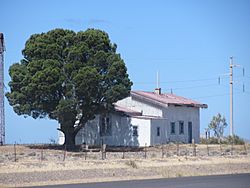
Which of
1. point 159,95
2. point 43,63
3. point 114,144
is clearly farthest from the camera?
point 159,95

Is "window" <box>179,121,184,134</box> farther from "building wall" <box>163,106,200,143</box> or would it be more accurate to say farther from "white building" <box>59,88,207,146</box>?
"building wall" <box>163,106,200,143</box>

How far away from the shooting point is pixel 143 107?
61.1m

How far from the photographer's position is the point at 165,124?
58844mm

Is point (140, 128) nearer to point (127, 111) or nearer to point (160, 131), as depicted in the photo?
point (160, 131)

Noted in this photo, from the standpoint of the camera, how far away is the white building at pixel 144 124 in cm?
5703

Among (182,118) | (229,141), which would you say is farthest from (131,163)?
(229,141)

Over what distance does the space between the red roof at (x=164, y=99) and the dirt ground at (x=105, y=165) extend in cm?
930

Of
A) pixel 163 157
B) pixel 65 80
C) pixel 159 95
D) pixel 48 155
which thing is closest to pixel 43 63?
pixel 65 80

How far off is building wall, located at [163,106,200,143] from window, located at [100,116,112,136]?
5642 millimetres

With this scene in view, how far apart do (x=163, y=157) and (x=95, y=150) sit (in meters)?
8.81

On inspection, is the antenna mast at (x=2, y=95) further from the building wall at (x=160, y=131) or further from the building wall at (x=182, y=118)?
the building wall at (x=182, y=118)

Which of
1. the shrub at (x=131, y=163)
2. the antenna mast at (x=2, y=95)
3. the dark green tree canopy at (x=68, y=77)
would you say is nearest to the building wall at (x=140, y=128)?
the dark green tree canopy at (x=68, y=77)

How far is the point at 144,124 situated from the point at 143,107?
496 centimetres

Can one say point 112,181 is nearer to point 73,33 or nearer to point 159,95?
point 73,33
